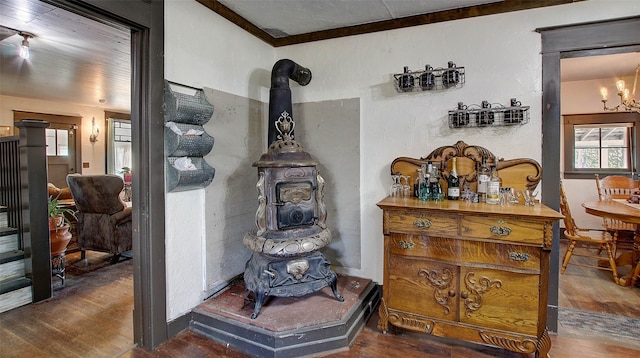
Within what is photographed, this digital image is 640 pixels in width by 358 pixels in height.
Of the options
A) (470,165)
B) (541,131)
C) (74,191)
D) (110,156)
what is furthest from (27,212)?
(110,156)

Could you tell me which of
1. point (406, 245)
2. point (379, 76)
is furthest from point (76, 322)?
point (379, 76)

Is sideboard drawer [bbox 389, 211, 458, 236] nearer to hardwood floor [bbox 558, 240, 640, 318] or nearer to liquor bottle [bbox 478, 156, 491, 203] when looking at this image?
liquor bottle [bbox 478, 156, 491, 203]

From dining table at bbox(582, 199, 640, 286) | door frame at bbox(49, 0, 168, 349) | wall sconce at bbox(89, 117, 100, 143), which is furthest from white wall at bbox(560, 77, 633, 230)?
wall sconce at bbox(89, 117, 100, 143)

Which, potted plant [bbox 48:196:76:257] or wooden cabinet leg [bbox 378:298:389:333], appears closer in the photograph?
wooden cabinet leg [bbox 378:298:389:333]

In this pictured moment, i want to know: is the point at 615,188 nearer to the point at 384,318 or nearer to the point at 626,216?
the point at 626,216

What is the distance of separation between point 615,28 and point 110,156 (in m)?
8.59

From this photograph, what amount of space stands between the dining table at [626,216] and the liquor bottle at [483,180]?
1.60 m

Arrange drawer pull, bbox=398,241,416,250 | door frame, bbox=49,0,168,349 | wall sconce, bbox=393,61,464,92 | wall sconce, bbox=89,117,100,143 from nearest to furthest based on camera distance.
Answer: door frame, bbox=49,0,168,349 → drawer pull, bbox=398,241,416,250 → wall sconce, bbox=393,61,464,92 → wall sconce, bbox=89,117,100,143

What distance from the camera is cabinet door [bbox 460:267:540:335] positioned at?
1.98 meters

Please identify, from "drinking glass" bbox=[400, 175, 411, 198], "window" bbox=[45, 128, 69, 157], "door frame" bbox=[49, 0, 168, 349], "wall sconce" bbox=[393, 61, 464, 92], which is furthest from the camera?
"window" bbox=[45, 128, 69, 157]

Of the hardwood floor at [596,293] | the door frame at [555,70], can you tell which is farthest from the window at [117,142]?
the hardwood floor at [596,293]

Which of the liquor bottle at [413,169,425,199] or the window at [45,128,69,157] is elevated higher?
the window at [45,128,69,157]

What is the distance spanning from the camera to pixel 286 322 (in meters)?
2.19

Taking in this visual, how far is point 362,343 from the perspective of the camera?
2.25m
